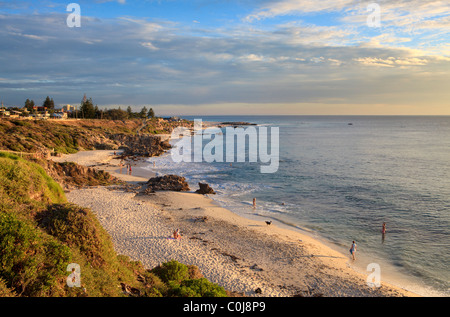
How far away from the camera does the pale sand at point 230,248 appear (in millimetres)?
15148

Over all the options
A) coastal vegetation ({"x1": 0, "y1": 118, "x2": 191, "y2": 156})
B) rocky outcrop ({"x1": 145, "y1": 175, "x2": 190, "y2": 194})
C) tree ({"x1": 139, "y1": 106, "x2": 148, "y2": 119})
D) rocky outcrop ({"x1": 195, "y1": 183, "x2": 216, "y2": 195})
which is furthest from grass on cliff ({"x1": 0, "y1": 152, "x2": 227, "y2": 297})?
tree ({"x1": 139, "y1": 106, "x2": 148, "y2": 119})

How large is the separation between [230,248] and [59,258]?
42.2 feet

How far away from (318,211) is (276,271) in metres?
13.3

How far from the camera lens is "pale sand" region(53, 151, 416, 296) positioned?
15148 mm

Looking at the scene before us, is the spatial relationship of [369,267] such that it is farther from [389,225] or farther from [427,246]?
[389,225]

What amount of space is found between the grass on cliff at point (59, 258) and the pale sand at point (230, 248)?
5.16m

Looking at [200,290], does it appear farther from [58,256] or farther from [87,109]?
[87,109]

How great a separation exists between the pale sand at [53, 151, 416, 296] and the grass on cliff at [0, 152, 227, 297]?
5155 millimetres

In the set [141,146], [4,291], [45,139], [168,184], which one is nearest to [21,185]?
[4,291]

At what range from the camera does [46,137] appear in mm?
60094

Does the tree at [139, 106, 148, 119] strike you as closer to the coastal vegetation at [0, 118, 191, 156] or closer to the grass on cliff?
the coastal vegetation at [0, 118, 191, 156]

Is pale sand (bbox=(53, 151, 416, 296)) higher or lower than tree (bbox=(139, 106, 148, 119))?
lower

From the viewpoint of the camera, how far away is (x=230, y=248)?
19.3m
